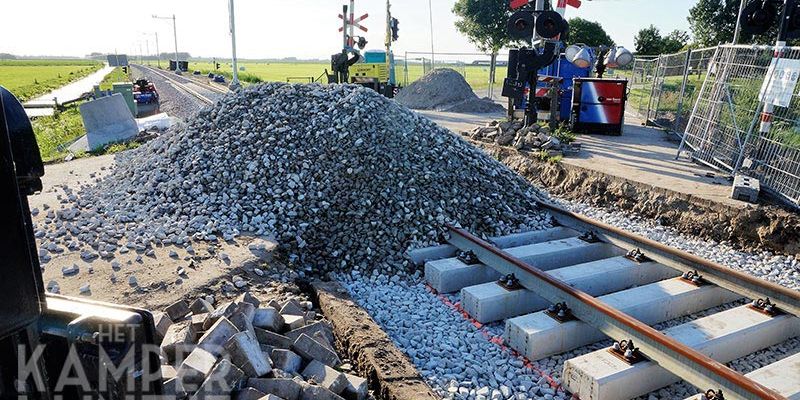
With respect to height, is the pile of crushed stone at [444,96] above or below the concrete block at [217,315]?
above

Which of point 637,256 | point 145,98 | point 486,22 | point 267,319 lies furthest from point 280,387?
point 486,22

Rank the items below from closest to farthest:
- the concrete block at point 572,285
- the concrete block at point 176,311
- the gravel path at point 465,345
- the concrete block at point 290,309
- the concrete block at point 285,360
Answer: the concrete block at point 285,360 → the gravel path at point 465,345 → the concrete block at point 176,311 → the concrete block at point 290,309 → the concrete block at point 572,285

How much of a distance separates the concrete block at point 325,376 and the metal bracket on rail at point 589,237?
3.89 metres

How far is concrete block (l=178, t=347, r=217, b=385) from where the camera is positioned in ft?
10.1

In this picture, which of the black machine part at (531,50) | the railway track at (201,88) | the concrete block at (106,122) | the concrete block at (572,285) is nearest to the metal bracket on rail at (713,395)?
the concrete block at (572,285)

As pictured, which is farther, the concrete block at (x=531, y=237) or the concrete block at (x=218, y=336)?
the concrete block at (x=531, y=237)

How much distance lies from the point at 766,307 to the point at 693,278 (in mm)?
667

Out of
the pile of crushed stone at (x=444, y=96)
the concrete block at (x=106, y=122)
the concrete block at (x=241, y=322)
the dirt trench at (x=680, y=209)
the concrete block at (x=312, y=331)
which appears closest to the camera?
the concrete block at (x=241, y=322)

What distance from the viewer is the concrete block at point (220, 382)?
2.94 metres

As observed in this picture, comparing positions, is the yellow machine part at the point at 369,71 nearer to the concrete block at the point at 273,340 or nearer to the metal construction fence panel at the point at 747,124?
the metal construction fence panel at the point at 747,124

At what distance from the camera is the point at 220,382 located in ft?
9.82

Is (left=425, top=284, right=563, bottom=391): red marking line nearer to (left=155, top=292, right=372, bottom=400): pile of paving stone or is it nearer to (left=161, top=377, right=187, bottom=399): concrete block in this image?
(left=155, top=292, right=372, bottom=400): pile of paving stone

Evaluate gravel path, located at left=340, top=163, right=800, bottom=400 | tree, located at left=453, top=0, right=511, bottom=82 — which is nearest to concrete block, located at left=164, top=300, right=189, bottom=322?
gravel path, located at left=340, top=163, right=800, bottom=400

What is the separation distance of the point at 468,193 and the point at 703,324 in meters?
3.25
